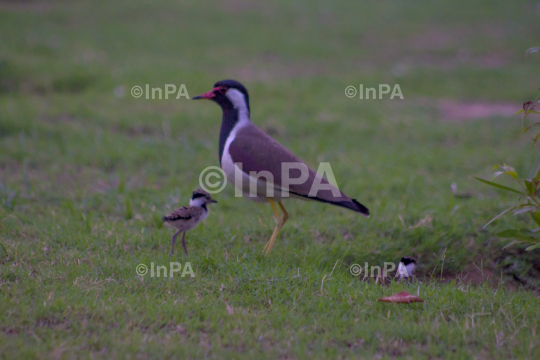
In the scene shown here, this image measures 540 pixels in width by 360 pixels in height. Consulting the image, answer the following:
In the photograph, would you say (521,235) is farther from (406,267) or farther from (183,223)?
(183,223)

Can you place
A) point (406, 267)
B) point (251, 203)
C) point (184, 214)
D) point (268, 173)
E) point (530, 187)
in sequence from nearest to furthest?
point (530, 187) → point (184, 214) → point (406, 267) → point (268, 173) → point (251, 203)

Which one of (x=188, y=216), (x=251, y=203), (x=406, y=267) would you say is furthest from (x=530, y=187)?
(x=251, y=203)

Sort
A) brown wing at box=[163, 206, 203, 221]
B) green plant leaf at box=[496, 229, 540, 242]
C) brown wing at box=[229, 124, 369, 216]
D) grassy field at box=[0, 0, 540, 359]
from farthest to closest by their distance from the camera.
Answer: brown wing at box=[229, 124, 369, 216] < brown wing at box=[163, 206, 203, 221] < green plant leaf at box=[496, 229, 540, 242] < grassy field at box=[0, 0, 540, 359]

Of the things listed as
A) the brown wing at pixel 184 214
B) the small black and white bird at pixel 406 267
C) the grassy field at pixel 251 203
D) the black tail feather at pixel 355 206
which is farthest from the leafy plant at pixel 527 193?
the brown wing at pixel 184 214

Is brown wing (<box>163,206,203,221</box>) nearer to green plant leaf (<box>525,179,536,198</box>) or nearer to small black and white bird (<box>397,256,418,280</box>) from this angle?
small black and white bird (<box>397,256,418,280</box>)

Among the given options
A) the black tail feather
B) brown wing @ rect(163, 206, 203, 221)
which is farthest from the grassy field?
the black tail feather

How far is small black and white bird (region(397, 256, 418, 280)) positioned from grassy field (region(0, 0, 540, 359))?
0.66ft

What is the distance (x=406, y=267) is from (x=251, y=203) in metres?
2.15

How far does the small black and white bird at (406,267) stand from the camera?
13.9 feet

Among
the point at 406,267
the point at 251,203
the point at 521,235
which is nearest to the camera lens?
the point at 521,235

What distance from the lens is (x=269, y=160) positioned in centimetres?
461

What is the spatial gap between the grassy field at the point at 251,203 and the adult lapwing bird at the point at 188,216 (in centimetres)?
25

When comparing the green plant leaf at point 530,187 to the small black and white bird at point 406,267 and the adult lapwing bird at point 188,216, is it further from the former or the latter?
the adult lapwing bird at point 188,216

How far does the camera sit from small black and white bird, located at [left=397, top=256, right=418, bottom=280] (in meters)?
4.23
